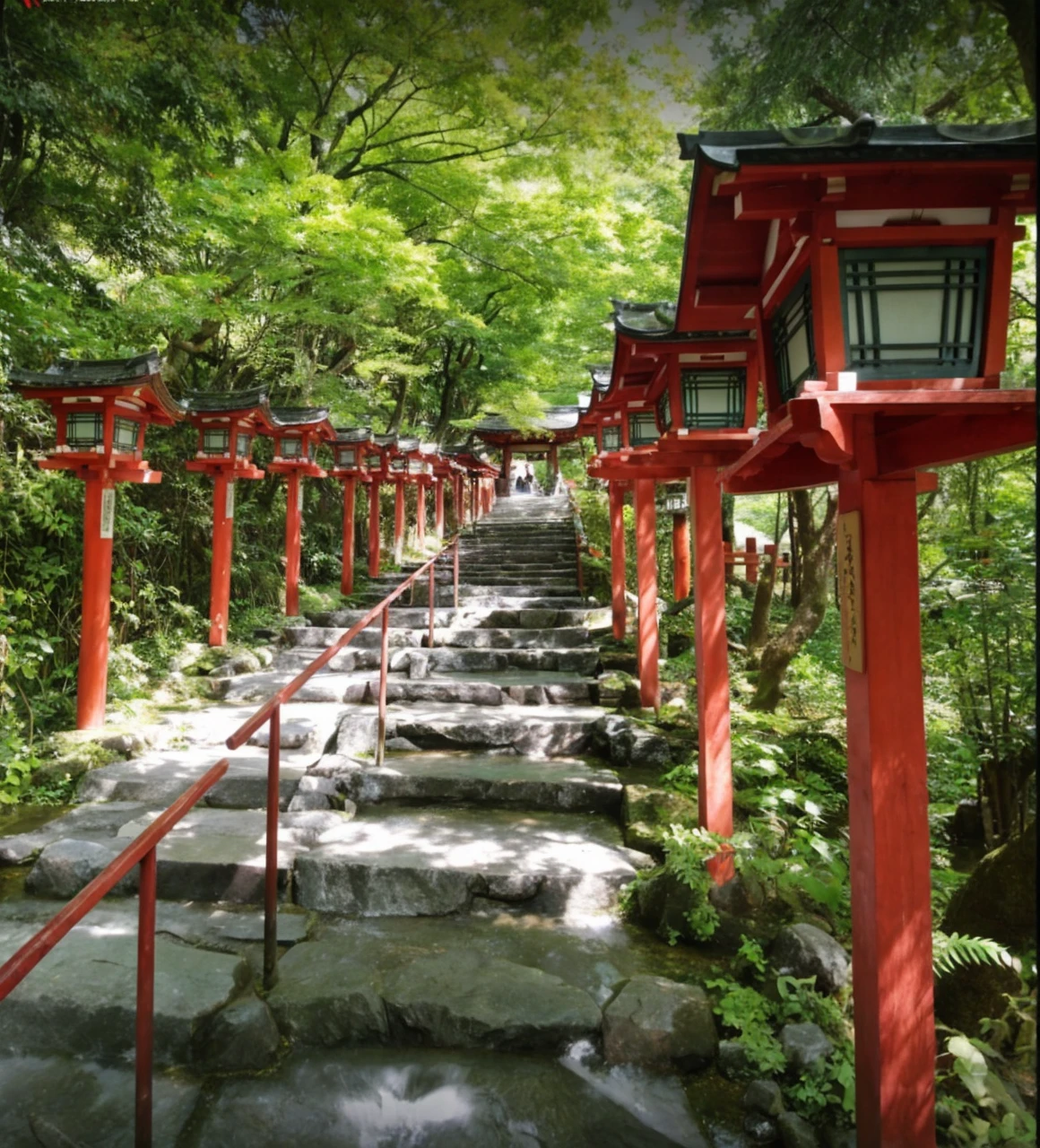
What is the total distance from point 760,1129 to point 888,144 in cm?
333

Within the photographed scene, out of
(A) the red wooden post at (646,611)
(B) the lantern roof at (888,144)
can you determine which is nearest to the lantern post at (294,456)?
(A) the red wooden post at (646,611)

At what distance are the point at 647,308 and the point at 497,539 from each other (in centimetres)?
1345

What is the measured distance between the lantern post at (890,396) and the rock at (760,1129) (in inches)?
11.8

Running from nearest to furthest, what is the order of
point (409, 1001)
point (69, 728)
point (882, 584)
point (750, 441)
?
point (882, 584) → point (409, 1001) → point (750, 441) → point (69, 728)

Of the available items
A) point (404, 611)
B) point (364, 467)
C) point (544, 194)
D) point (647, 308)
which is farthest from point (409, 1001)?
point (544, 194)

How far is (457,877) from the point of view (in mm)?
4113

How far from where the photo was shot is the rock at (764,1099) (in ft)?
8.70

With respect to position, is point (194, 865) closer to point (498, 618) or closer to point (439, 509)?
point (498, 618)

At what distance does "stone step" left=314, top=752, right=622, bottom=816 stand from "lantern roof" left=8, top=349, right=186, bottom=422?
3.99 metres

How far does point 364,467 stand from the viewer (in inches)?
536

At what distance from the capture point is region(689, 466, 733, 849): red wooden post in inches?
169

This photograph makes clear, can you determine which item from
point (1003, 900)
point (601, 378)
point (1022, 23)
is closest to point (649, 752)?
point (1003, 900)

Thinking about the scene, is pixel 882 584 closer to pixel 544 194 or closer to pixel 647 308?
pixel 647 308

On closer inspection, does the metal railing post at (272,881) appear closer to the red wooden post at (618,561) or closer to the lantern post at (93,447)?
the lantern post at (93,447)
